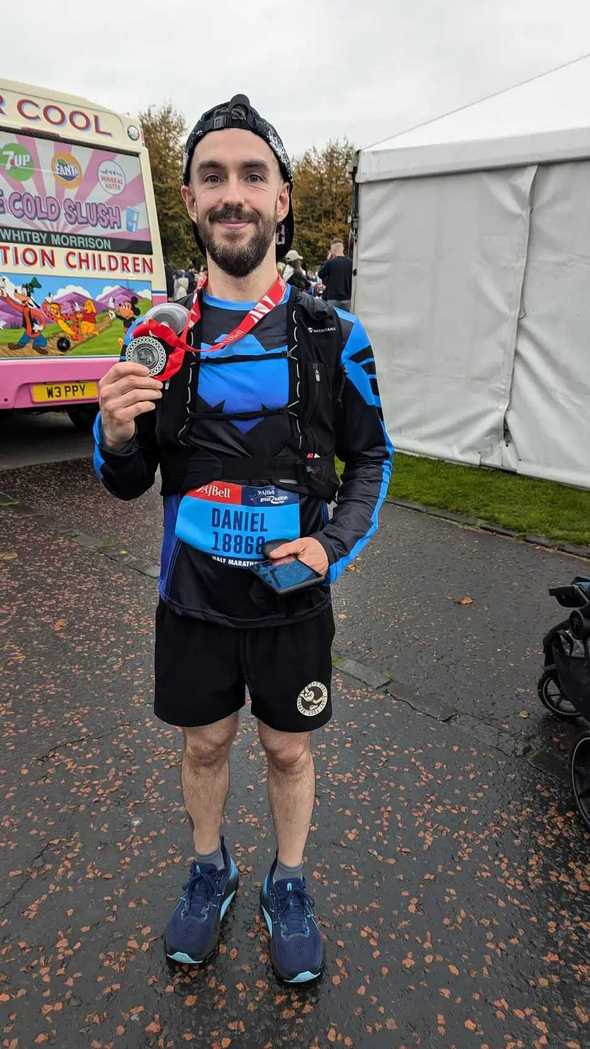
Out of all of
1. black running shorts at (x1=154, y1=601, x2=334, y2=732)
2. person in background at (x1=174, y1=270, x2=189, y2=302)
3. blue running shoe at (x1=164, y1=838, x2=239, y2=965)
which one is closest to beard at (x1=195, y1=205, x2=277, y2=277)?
black running shorts at (x1=154, y1=601, x2=334, y2=732)

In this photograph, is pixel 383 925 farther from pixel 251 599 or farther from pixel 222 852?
pixel 251 599

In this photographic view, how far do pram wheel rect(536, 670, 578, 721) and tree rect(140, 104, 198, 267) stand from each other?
28493 mm

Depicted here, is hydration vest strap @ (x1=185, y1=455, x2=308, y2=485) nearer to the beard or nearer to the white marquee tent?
the beard

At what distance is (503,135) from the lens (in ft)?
20.0

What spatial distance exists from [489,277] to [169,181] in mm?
29986

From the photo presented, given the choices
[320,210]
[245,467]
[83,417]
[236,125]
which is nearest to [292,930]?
[245,467]

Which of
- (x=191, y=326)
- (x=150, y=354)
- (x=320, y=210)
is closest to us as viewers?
(x=150, y=354)

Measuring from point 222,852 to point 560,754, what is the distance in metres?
1.51

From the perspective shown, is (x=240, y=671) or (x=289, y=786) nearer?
(x=240, y=671)

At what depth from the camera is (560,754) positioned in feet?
9.65

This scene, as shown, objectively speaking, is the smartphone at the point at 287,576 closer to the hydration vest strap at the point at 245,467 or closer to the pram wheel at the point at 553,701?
the hydration vest strap at the point at 245,467

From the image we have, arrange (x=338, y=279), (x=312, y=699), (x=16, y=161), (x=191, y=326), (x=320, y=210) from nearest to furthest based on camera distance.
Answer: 1. (x=191, y=326)
2. (x=312, y=699)
3. (x=16, y=161)
4. (x=338, y=279)
5. (x=320, y=210)

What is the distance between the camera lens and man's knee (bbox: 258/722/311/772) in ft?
6.42

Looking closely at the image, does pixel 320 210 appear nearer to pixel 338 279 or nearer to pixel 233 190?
pixel 338 279
